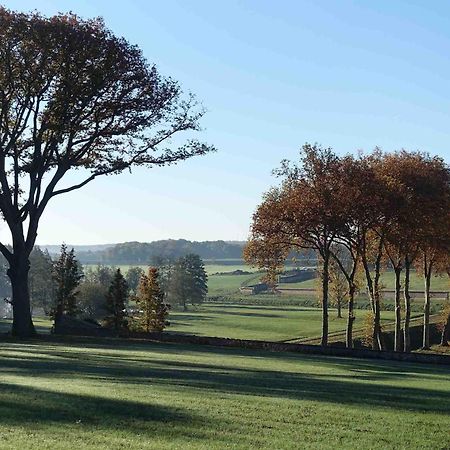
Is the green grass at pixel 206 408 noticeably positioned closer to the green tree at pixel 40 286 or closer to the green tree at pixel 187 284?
the green tree at pixel 187 284

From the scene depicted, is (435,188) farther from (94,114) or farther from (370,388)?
(370,388)

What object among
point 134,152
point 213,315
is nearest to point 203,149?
point 134,152

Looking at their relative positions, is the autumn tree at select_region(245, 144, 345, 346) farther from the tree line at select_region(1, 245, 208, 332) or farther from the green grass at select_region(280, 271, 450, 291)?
the green grass at select_region(280, 271, 450, 291)

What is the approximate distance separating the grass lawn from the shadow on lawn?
67125 millimetres

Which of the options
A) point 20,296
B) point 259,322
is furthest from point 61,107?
point 259,322

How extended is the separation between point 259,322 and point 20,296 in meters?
82.6

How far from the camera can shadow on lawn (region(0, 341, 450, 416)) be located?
16516 millimetres

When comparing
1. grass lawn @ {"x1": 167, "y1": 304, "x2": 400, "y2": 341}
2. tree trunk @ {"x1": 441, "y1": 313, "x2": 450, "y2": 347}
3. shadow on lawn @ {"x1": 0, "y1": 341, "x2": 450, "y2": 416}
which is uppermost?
shadow on lawn @ {"x1": 0, "y1": 341, "x2": 450, "y2": 416}

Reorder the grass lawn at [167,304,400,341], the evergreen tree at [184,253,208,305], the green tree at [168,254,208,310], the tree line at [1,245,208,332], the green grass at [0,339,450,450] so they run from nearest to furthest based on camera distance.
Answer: the green grass at [0,339,450,450] → the tree line at [1,245,208,332] → the grass lawn at [167,304,400,341] → the green tree at [168,254,208,310] → the evergreen tree at [184,253,208,305]

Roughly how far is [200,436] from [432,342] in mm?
72216

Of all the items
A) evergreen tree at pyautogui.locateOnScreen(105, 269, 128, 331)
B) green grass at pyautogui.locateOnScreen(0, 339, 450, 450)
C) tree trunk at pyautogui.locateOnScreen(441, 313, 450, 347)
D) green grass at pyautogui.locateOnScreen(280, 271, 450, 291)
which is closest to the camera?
green grass at pyautogui.locateOnScreen(0, 339, 450, 450)

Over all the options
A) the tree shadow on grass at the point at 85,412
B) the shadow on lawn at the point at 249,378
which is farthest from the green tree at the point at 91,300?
the tree shadow on grass at the point at 85,412

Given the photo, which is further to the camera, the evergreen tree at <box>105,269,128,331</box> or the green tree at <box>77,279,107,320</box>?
the green tree at <box>77,279,107,320</box>

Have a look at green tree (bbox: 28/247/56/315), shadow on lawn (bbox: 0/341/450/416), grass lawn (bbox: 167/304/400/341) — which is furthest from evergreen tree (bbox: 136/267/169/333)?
green tree (bbox: 28/247/56/315)
